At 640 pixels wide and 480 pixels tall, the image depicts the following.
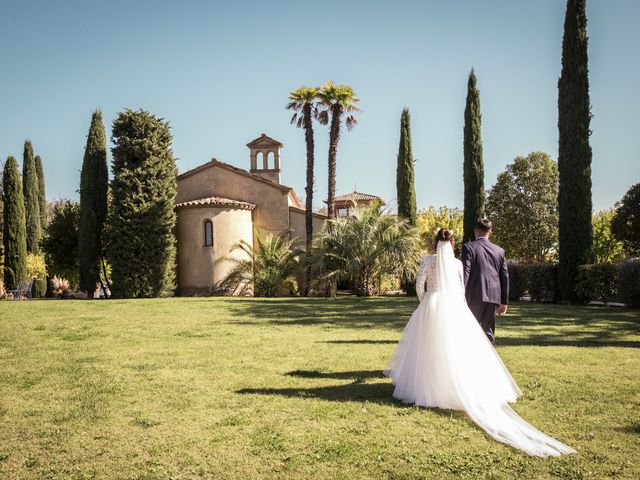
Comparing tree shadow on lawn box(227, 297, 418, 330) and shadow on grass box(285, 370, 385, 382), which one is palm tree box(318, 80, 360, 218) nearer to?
tree shadow on lawn box(227, 297, 418, 330)

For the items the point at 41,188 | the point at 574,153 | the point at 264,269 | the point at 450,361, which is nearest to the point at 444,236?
the point at 450,361

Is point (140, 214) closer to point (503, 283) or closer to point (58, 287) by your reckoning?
point (58, 287)

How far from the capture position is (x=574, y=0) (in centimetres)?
2291

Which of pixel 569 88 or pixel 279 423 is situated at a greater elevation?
pixel 569 88

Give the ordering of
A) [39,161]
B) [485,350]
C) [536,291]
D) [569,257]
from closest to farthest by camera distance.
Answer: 1. [485,350]
2. [569,257]
3. [536,291]
4. [39,161]

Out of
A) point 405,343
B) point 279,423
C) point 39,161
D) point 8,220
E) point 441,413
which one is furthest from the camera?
point 39,161

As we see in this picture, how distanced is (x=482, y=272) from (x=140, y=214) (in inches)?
913

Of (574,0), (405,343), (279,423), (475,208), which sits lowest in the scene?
(279,423)

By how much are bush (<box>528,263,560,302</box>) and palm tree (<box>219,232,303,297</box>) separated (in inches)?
500

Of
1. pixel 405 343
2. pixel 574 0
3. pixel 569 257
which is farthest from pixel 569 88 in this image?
pixel 405 343

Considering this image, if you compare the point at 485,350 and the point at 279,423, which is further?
the point at 485,350

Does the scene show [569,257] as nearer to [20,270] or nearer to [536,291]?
[536,291]

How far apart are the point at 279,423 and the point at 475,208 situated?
24.4 meters

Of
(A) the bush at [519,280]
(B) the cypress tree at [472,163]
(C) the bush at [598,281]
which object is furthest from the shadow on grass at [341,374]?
(B) the cypress tree at [472,163]
